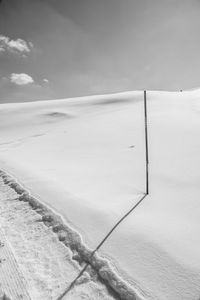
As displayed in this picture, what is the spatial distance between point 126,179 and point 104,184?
84 centimetres

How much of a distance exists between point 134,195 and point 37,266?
11.4 feet

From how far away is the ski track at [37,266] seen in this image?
366cm

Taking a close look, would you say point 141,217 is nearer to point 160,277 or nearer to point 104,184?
point 160,277

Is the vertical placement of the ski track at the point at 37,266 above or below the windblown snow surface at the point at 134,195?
below

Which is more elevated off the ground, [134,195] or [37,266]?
[134,195]

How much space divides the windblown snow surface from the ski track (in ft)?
1.64

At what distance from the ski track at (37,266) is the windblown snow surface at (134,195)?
500 millimetres

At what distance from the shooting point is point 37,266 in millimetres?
4254

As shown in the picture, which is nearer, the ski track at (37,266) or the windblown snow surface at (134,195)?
the ski track at (37,266)

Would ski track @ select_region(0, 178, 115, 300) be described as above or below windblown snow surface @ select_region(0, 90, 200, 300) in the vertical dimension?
below

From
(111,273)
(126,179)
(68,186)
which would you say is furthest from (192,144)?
(111,273)

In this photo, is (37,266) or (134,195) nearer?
(37,266)

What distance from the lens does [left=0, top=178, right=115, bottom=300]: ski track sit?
3.66 meters

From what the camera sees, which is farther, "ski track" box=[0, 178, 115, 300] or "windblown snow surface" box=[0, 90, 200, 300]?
"windblown snow surface" box=[0, 90, 200, 300]
